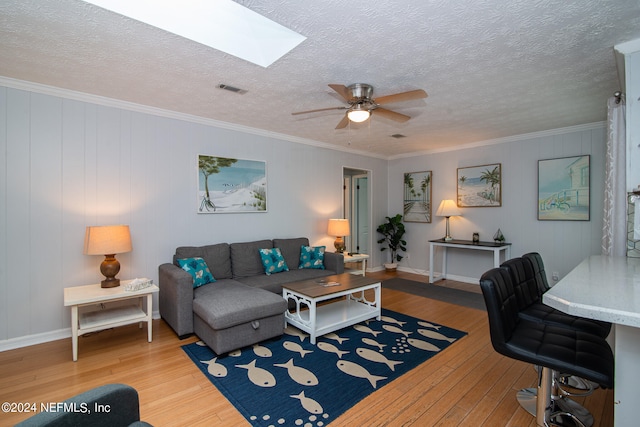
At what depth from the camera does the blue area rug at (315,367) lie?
77.4 inches

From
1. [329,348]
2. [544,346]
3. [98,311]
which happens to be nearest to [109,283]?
[98,311]

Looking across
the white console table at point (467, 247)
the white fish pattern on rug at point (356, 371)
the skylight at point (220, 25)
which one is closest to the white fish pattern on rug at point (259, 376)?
the white fish pattern on rug at point (356, 371)

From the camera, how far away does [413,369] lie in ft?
8.02

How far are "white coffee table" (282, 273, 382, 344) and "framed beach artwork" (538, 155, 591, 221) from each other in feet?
10.1

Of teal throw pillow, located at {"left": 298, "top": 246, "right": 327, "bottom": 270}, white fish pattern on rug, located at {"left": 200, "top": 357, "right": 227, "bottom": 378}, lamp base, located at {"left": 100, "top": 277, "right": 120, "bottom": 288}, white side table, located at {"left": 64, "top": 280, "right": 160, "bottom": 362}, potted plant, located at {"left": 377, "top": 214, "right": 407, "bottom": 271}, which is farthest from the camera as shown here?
potted plant, located at {"left": 377, "top": 214, "right": 407, "bottom": 271}

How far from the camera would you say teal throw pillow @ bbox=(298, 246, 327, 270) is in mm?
4359

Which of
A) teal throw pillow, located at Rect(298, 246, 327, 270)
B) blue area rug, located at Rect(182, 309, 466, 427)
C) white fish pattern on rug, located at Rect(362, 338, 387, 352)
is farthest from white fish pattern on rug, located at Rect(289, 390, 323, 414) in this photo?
teal throw pillow, located at Rect(298, 246, 327, 270)

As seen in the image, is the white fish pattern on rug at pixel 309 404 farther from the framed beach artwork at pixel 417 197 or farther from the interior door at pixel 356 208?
the interior door at pixel 356 208

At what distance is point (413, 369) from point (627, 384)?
144 centimetres

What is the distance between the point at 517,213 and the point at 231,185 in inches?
176

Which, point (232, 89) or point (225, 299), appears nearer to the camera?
point (225, 299)

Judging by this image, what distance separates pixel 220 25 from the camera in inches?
83.7

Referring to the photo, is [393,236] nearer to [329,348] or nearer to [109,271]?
[329,348]

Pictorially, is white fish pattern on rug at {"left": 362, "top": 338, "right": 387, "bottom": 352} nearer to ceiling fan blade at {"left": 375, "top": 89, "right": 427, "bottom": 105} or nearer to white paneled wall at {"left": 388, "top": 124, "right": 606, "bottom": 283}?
ceiling fan blade at {"left": 375, "top": 89, "right": 427, "bottom": 105}
